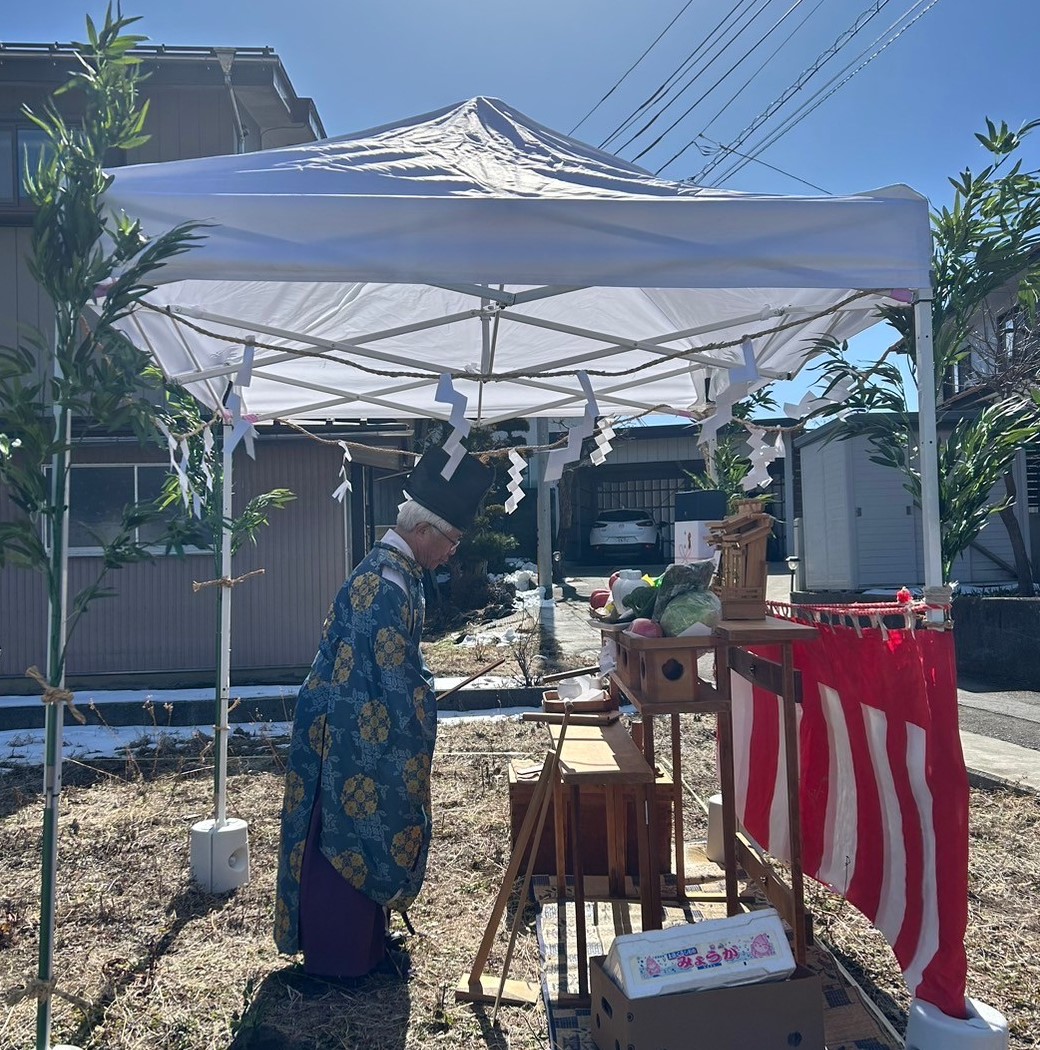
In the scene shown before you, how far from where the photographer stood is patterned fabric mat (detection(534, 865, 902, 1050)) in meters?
2.64

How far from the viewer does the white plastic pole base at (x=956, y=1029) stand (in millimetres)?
2162

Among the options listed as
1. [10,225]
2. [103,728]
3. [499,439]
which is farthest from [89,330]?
[499,439]

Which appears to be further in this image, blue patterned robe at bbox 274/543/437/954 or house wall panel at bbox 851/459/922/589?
house wall panel at bbox 851/459/922/589

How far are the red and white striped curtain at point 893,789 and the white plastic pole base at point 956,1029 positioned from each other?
32mm

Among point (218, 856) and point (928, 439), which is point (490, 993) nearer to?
point (218, 856)

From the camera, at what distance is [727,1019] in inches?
88.4

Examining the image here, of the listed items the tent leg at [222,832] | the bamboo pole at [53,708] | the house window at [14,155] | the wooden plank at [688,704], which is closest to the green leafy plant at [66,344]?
the bamboo pole at [53,708]

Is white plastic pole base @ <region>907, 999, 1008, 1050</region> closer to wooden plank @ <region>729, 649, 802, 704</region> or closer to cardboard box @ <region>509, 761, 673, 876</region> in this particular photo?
wooden plank @ <region>729, 649, 802, 704</region>

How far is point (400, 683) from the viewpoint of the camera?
9.67ft

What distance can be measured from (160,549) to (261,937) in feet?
22.5

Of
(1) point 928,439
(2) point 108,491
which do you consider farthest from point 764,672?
(2) point 108,491

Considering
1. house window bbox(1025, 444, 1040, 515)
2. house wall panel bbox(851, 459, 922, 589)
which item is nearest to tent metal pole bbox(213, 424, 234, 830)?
house wall panel bbox(851, 459, 922, 589)

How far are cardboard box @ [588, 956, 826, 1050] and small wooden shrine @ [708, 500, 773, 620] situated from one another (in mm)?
1066

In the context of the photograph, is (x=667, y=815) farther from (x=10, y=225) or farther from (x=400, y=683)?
(x=10, y=225)
